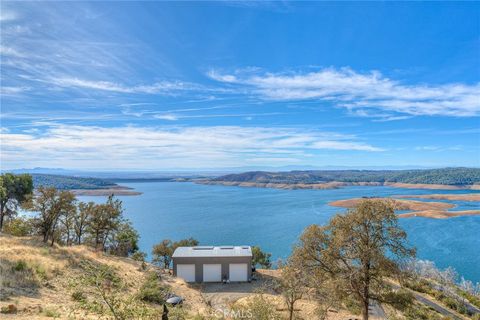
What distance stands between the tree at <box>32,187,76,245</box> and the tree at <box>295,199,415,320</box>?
19.9 m

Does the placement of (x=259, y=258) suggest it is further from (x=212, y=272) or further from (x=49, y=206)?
(x=49, y=206)

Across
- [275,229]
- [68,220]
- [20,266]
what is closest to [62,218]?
[68,220]

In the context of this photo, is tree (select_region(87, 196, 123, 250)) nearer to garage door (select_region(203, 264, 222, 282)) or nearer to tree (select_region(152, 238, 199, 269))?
tree (select_region(152, 238, 199, 269))

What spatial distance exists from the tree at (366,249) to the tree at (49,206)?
65.2 ft

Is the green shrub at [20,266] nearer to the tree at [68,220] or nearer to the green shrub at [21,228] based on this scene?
the tree at [68,220]

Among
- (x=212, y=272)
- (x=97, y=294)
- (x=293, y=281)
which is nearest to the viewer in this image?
(x=97, y=294)

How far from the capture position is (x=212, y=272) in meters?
24.0

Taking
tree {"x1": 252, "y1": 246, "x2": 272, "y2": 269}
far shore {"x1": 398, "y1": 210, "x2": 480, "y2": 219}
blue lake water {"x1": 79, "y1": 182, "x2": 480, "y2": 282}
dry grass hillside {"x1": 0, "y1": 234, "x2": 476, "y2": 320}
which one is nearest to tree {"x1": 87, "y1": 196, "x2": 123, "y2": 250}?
dry grass hillside {"x1": 0, "y1": 234, "x2": 476, "y2": 320}

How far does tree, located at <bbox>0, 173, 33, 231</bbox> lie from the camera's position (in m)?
31.0

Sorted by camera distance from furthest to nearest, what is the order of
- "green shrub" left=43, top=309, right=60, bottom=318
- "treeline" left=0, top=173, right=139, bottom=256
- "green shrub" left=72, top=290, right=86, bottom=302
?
1. "treeline" left=0, top=173, right=139, bottom=256
2. "green shrub" left=43, top=309, right=60, bottom=318
3. "green shrub" left=72, top=290, right=86, bottom=302

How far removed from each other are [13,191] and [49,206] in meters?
12.2

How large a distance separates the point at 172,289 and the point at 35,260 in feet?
25.4

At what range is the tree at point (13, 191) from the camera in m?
31.0

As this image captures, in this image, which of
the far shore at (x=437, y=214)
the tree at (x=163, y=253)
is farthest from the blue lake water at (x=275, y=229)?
the tree at (x=163, y=253)
